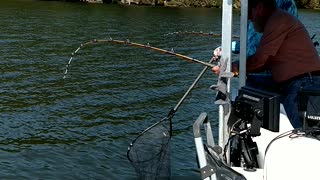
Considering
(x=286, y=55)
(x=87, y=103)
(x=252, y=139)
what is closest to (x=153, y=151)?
(x=252, y=139)

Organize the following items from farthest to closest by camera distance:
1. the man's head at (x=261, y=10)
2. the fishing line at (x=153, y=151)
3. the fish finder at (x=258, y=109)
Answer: the fishing line at (x=153, y=151), the man's head at (x=261, y=10), the fish finder at (x=258, y=109)

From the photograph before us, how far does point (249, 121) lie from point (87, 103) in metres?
12.1

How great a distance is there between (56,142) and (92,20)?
34.2m

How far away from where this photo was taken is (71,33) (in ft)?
118

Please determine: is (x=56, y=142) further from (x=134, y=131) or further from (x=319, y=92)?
(x=319, y=92)

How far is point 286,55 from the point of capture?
19.4 ft

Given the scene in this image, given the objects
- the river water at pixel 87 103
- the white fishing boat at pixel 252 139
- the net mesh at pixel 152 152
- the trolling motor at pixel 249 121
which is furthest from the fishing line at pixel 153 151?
the river water at pixel 87 103

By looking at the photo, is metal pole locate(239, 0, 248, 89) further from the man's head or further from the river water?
the river water

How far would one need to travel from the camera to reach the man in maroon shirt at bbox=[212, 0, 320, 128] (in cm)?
587

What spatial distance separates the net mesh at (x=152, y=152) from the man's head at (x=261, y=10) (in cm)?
170

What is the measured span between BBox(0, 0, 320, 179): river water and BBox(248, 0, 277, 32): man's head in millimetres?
5047

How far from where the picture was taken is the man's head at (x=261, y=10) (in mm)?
6109

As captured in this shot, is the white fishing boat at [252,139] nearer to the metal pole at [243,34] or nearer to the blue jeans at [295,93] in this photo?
the metal pole at [243,34]

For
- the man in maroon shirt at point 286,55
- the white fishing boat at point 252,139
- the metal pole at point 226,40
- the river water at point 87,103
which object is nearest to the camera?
the white fishing boat at point 252,139
